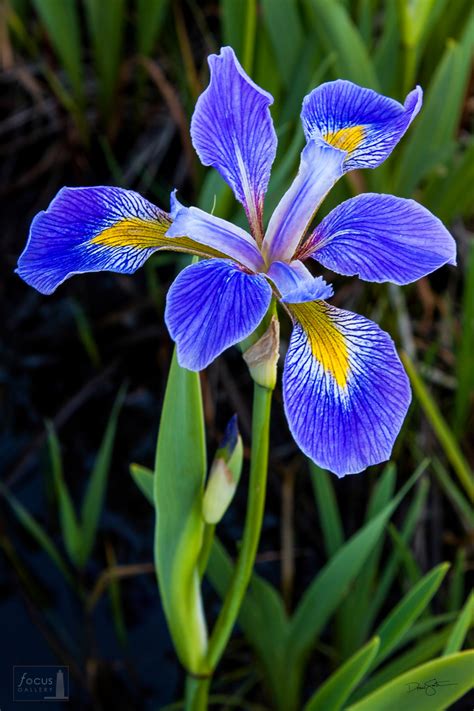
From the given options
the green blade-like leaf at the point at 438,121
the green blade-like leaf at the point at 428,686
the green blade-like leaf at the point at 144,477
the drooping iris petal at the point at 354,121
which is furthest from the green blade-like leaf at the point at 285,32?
the green blade-like leaf at the point at 428,686

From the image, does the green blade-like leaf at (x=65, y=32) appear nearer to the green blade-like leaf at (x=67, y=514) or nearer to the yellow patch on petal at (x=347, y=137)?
the green blade-like leaf at (x=67, y=514)

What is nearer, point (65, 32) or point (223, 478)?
point (223, 478)

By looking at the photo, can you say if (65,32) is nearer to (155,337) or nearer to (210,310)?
(155,337)

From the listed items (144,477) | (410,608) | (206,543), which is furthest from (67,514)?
(410,608)

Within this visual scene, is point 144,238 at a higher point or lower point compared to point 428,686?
higher

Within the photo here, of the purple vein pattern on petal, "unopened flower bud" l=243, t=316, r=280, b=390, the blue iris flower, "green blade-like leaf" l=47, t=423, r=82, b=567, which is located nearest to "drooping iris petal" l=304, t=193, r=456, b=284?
the blue iris flower

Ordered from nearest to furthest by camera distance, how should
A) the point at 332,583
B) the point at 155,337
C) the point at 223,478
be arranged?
the point at 223,478 < the point at 332,583 < the point at 155,337

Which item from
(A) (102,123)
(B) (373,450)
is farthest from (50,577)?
(A) (102,123)
